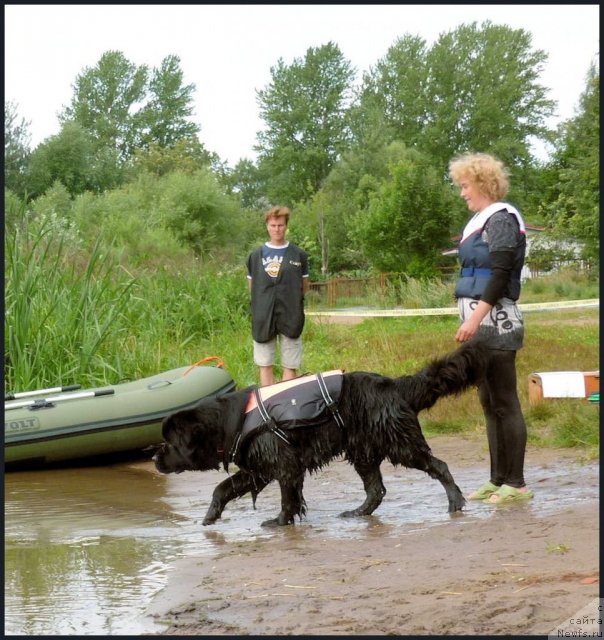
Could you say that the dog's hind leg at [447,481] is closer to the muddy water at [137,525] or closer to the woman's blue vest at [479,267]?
the muddy water at [137,525]

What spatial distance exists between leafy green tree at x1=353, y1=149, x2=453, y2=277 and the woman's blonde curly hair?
97.5ft

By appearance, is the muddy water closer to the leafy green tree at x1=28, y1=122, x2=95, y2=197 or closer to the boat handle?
the boat handle

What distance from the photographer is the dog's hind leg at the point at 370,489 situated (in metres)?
5.93

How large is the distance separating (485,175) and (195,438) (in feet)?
7.48

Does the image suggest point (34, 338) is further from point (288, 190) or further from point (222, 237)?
point (288, 190)

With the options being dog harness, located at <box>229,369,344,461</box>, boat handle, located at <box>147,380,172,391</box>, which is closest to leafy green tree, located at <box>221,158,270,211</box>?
boat handle, located at <box>147,380,172,391</box>

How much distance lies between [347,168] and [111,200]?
69.2 ft

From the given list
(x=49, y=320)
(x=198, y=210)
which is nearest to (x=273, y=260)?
(x=49, y=320)

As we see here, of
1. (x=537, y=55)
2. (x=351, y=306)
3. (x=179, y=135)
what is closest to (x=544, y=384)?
(x=351, y=306)

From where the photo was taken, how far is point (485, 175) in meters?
5.80

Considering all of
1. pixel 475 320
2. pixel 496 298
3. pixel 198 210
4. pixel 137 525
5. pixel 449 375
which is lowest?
pixel 137 525

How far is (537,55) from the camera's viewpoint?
65438 millimetres

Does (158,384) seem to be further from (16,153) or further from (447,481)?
(16,153)

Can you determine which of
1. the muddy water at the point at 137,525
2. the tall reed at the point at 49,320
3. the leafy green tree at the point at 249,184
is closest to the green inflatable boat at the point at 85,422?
the muddy water at the point at 137,525
